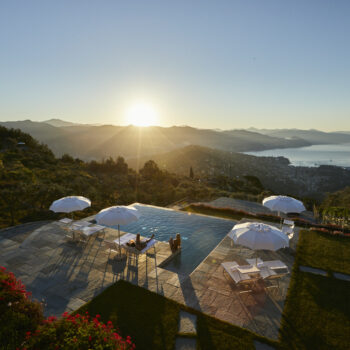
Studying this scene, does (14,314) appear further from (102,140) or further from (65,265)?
(102,140)

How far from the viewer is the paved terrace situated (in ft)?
19.3

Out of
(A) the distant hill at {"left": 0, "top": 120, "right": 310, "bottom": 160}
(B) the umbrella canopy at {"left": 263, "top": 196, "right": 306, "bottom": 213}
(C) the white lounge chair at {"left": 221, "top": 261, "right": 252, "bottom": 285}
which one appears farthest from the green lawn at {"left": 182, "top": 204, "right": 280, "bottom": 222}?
(A) the distant hill at {"left": 0, "top": 120, "right": 310, "bottom": 160}

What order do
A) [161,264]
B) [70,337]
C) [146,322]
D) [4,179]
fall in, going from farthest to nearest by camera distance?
[4,179], [161,264], [146,322], [70,337]

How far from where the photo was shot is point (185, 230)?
1171 centimetres

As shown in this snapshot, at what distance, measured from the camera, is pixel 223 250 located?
30.3ft

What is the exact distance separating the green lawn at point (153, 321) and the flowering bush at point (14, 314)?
1964 mm

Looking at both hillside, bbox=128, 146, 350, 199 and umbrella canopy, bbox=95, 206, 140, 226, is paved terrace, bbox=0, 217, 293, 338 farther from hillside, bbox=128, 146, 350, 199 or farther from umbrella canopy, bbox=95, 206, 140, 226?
hillside, bbox=128, 146, 350, 199

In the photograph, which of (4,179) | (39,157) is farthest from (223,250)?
(39,157)

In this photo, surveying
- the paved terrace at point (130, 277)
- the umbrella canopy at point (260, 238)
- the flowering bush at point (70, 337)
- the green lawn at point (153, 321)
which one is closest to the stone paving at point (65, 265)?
the paved terrace at point (130, 277)

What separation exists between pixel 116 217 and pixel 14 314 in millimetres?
4255

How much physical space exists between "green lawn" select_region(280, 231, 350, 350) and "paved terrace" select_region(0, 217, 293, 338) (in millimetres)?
303

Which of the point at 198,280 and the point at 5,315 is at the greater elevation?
the point at 5,315

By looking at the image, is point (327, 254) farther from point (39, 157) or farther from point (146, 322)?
point (39, 157)

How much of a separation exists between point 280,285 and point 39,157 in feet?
97.7
